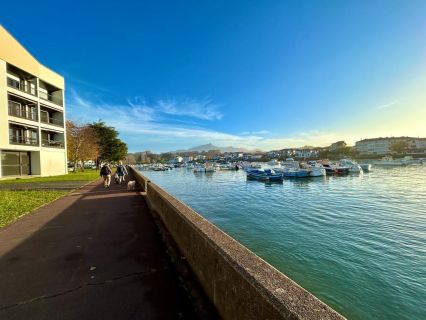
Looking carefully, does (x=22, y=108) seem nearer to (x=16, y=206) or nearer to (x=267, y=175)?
(x=16, y=206)

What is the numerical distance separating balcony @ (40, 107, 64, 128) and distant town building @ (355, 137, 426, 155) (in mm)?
144626

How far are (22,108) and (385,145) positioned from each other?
156m

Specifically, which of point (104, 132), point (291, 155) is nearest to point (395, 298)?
point (104, 132)

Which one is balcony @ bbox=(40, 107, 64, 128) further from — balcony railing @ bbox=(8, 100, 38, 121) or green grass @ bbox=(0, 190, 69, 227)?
green grass @ bbox=(0, 190, 69, 227)

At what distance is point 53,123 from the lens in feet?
119

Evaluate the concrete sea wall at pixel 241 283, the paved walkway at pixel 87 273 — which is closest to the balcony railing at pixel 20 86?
the paved walkway at pixel 87 273

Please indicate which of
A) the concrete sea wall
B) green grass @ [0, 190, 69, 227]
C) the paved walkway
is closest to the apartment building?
green grass @ [0, 190, 69, 227]

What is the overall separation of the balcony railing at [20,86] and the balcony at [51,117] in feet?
10.2

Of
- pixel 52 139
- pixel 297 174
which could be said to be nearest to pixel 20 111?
pixel 52 139

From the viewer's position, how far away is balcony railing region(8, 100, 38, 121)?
28.0 m

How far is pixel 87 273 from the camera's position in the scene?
4703mm

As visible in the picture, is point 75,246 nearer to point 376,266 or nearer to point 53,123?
point 376,266

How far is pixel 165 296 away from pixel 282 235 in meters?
8.83

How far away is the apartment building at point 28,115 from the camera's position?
88.7ft
